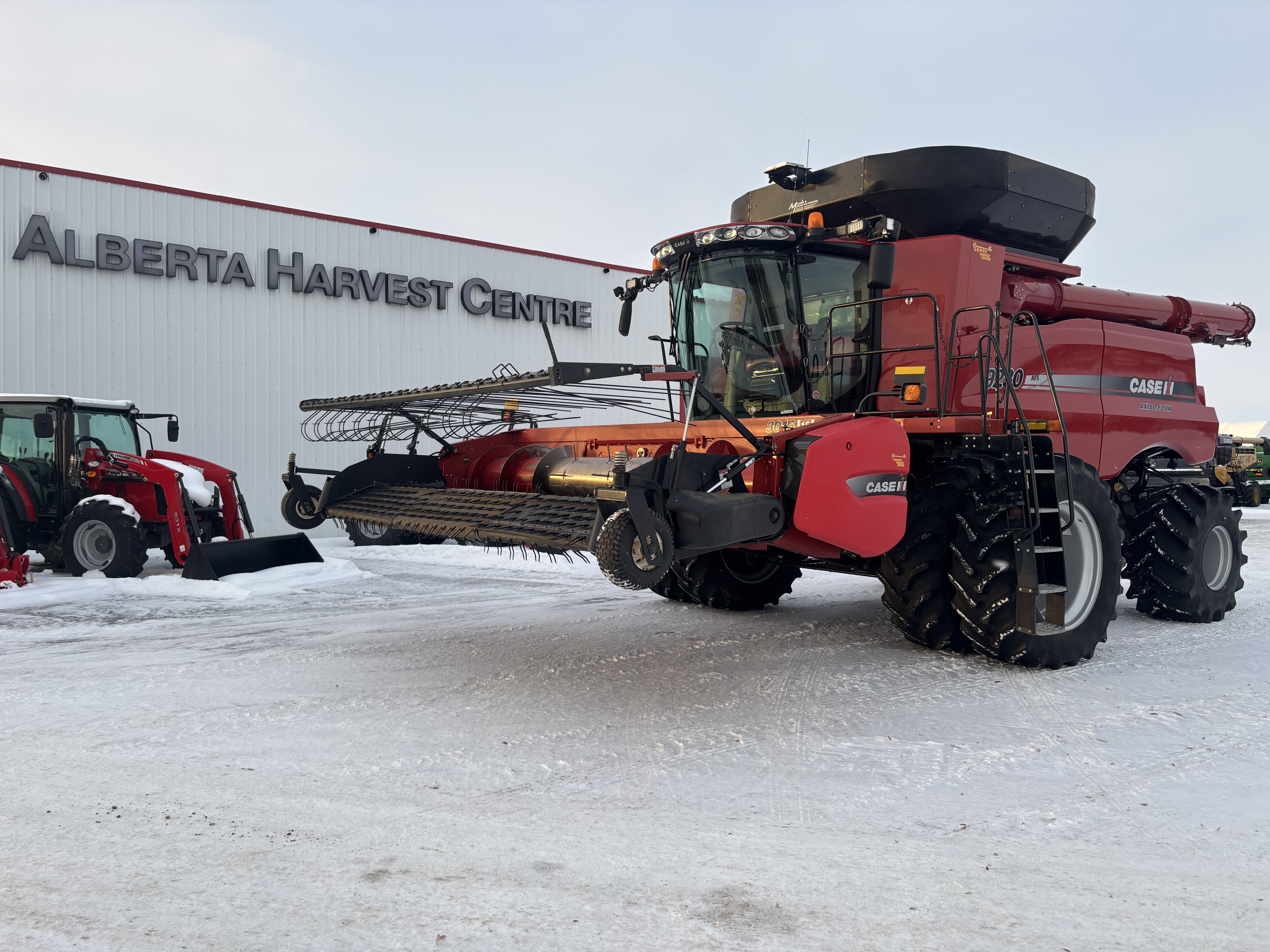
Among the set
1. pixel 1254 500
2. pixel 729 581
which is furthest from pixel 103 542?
pixel 1254 500

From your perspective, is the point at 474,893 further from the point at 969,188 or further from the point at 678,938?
the point at 969,188

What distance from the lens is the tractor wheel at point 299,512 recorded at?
750cm

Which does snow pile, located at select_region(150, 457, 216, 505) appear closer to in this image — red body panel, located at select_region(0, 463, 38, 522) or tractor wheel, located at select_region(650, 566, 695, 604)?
red body panel, located at select_region(0, 463, 38, 522)

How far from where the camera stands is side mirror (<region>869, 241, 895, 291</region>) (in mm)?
5555

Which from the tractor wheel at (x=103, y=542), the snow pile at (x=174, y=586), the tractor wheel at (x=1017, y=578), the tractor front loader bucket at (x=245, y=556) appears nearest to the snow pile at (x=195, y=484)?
the tractor front loader bucket at (x=245, y=556)

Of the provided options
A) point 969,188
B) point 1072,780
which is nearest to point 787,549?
point 1072,780

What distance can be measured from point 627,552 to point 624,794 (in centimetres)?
120

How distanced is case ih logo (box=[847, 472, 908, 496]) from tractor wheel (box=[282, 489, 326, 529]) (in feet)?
14.5

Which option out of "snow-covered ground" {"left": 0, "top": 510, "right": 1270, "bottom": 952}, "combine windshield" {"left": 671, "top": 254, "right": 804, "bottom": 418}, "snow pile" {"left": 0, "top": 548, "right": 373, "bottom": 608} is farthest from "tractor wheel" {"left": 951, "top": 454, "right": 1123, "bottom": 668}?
"snow pile" {"left": 0, "top": 548, "right": 373, "bottom": 608}

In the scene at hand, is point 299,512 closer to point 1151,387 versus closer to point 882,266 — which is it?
point 882,266

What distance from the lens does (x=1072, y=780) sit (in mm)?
3758

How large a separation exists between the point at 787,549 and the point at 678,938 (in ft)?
12.1

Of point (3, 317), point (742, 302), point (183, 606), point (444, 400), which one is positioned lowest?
point (183, 606)

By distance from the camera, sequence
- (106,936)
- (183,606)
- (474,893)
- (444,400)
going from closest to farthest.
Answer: (106,936)
(474,893)
(444,400)
(183,606)
